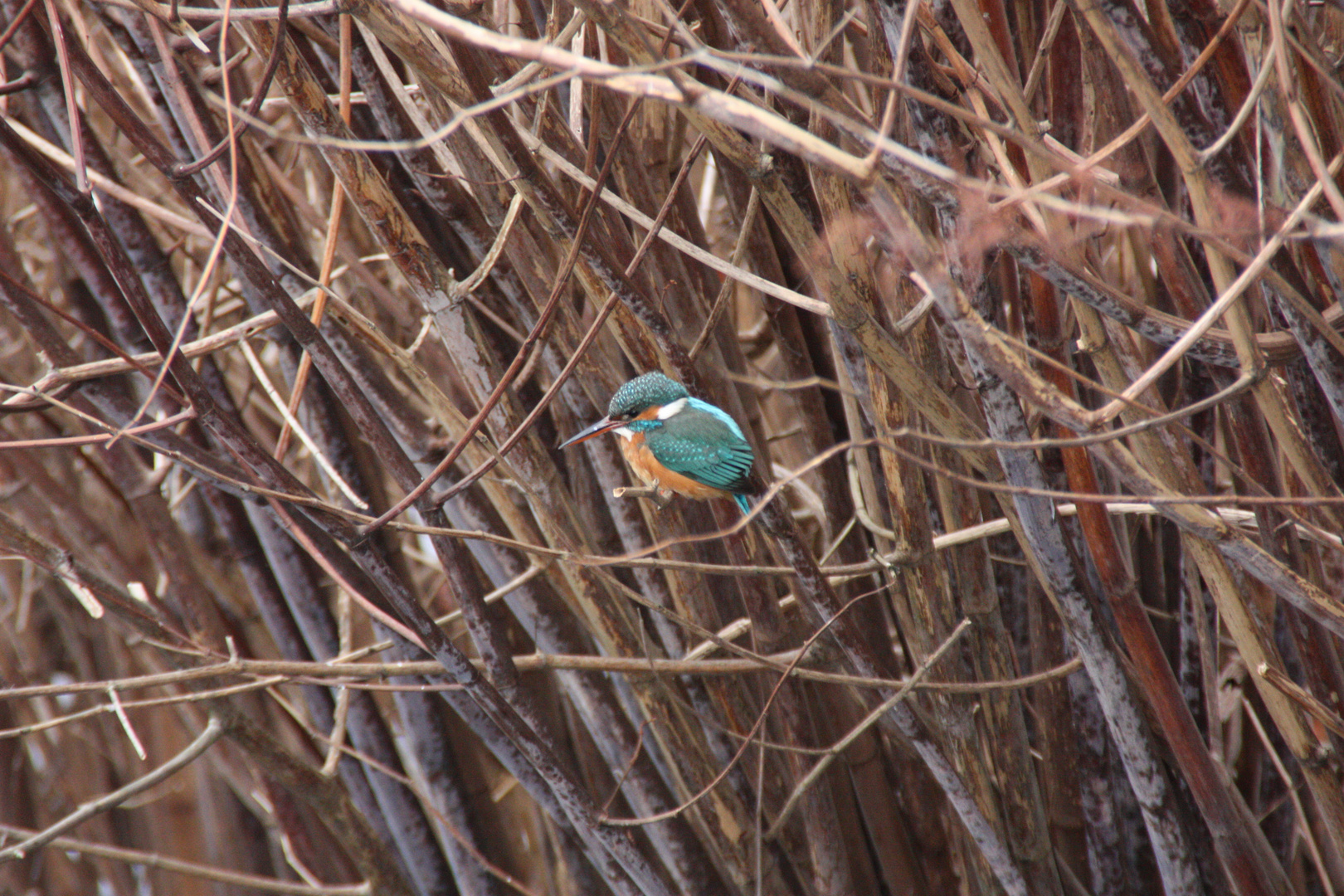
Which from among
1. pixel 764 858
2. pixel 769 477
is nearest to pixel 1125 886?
pixel 764 858

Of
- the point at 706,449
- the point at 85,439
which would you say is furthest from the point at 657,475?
the point at 85,439

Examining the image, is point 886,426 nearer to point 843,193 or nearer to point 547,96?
point 843,193

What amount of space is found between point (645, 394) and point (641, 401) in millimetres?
21

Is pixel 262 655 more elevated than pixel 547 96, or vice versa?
pixel 547 96

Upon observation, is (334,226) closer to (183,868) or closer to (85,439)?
(85,439)

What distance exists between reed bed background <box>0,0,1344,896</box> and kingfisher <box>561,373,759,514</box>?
0.17 feet

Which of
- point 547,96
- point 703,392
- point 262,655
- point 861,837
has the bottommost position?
point 861,837

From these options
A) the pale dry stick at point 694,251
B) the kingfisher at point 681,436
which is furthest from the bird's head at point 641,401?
the pale dry stick at point 694,251

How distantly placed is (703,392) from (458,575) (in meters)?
0.50

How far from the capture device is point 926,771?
207 centimetres

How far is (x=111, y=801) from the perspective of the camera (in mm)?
1516

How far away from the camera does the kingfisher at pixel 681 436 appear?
5.05ft

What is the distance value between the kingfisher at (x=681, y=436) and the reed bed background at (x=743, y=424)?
0.05 meters

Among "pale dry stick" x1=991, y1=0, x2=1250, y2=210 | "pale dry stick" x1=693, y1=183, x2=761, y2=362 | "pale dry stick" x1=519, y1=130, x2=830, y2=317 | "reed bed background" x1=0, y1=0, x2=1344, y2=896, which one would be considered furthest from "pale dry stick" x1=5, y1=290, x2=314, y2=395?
"pale dry stick" x1=991, y1=0, x2=1250, y2=210
